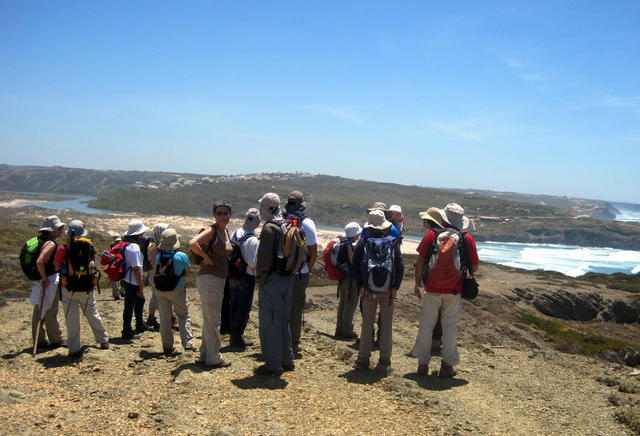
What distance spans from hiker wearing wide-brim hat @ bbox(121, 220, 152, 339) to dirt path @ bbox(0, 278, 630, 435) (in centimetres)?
39

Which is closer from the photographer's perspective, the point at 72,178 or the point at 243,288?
the point at 243,288

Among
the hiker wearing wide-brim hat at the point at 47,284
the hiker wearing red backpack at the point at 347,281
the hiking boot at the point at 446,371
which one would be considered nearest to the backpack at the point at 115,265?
the hiker wearing wide-brim hat at the point at 47,284

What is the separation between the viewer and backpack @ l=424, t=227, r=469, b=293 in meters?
5.54

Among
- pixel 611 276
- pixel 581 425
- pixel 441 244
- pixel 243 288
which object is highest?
pixel 441 244

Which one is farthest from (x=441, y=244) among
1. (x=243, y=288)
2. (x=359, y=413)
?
(x=243, y=288)

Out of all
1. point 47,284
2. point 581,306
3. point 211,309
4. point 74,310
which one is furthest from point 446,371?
point 581,306

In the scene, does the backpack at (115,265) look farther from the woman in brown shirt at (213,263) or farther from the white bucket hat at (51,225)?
the woman in brown shirt at (213,263)

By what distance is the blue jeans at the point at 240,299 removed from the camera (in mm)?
6523

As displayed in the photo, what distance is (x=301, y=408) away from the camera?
466cm

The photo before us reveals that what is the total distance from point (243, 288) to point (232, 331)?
672 mm

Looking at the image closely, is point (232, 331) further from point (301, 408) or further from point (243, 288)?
point (301, 408)

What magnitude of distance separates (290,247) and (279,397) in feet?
4.97

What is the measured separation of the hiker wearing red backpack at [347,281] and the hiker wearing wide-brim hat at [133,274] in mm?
2824

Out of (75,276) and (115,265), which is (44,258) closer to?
(75,276)
